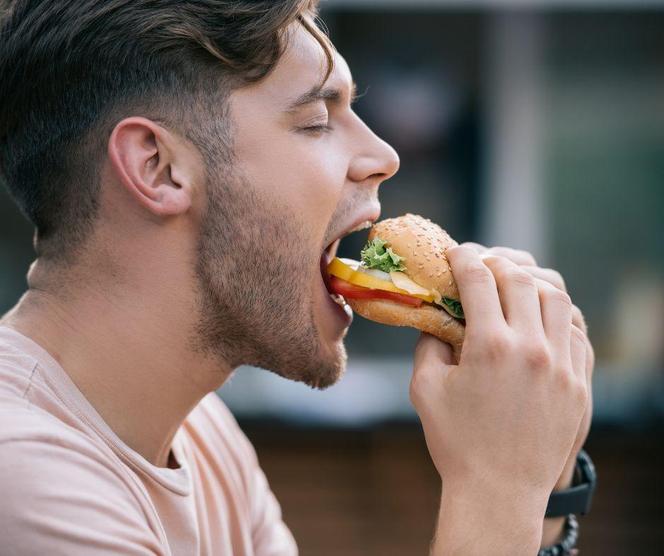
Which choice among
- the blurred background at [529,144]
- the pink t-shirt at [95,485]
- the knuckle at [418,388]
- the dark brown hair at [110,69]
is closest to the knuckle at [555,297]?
the knuckle at [418,388]

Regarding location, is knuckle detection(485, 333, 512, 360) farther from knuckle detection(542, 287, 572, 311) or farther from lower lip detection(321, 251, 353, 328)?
lower lip detection(321, 251, 353, 328)

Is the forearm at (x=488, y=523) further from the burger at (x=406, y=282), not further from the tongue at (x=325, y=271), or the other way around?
the tongue at (x=325, y=271)

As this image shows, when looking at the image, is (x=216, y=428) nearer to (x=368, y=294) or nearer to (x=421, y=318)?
(x=368, y=294)

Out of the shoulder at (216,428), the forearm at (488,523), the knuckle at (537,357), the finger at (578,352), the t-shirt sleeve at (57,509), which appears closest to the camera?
the t-shirt sleeve at (57,509)

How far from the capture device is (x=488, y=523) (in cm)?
200

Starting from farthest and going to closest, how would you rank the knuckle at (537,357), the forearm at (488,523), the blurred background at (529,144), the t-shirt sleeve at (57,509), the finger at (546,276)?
the blurred background at (529,144) → the finger at (546,276) → the knuckle at (537,357) → the forearm at (488,523) → the t-shirt sleeve at (57,509)

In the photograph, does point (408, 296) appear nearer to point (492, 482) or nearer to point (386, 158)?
point (386, 158)

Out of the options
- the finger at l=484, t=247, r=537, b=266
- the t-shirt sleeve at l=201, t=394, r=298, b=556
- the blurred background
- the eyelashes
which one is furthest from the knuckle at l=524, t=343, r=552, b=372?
the blurred background

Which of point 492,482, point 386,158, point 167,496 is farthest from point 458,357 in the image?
point 167,496

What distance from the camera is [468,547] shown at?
1980 millimetres

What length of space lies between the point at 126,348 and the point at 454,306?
2.76ft

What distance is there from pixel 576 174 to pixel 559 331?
5.01m

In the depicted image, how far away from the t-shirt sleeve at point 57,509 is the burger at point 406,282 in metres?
0.87

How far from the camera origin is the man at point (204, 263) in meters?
2.08
